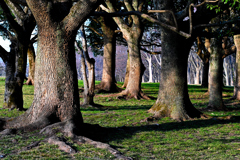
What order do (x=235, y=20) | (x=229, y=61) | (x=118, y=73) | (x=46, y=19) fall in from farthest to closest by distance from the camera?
(x=118, y=73), (x=229, y=61), (x=235, y=20), (x=46, y=19)

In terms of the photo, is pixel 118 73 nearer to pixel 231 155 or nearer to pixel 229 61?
pixel 229 61

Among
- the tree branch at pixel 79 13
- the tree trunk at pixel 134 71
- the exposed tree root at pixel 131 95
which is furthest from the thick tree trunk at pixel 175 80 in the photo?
the tree trunk at pixel 134 71

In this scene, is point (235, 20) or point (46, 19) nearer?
point (46, 19)

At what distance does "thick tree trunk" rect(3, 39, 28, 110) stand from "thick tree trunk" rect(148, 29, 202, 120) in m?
5.64

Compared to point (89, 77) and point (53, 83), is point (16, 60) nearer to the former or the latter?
point (89, 77)

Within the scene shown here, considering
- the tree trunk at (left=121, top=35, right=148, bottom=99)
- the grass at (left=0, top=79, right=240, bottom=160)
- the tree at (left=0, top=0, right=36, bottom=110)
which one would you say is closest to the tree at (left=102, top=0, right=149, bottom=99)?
the tree trunk at (left=121, top=35, right=148, bottom=99)

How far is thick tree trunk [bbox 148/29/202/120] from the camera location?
949cm

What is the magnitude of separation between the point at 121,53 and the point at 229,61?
35642 mm

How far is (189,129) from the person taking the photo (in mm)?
7859

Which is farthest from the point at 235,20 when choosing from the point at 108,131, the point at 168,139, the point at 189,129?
the point at 108,131

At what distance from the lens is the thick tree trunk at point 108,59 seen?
66.3 feet

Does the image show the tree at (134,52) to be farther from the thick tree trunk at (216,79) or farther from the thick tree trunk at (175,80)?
the thick tree trunk at (175,80)

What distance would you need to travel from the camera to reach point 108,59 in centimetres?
2083

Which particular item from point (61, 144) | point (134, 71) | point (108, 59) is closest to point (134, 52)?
point (134, 71)
